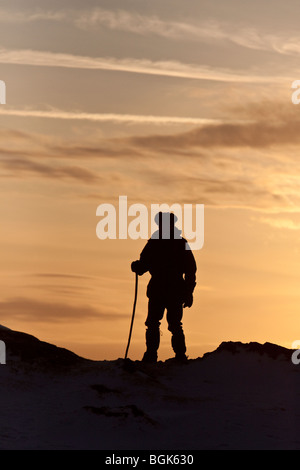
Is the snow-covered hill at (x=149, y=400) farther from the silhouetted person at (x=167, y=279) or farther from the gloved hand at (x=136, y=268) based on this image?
the gloved hand at (x=136, y=268)

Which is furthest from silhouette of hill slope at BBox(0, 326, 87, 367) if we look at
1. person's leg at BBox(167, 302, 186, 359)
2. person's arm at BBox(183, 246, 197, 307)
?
person's arm at BBox(183, 246, 197, 307)

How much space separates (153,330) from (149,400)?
268 centimetres

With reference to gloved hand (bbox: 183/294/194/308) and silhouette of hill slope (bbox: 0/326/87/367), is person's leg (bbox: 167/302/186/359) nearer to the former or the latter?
gloved hand (bbox: 183/294/194/308)

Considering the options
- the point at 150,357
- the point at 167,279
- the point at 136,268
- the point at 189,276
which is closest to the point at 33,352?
the point at 150,357

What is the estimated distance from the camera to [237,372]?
16172mm

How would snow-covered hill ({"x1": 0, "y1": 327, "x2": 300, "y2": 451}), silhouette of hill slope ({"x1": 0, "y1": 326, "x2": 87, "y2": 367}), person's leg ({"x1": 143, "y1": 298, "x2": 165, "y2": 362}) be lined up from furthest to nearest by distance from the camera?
1. person's leg ({"x1": 143, "y1": 298, "x2": 165, "y2": 362})
2. silhouette of hill slope ({"x1": 0, "y1": 326, "x2": 87, "y2": 367})
3. snow-covered hill ({"x1": 0, "y1": 327, "x2": 300, "y2": 451})

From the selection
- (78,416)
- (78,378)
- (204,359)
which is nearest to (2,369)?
(78,378)

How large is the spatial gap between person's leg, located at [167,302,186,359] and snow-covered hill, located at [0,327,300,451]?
22.2 inches

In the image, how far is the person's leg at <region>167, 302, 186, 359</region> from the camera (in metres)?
17.1
